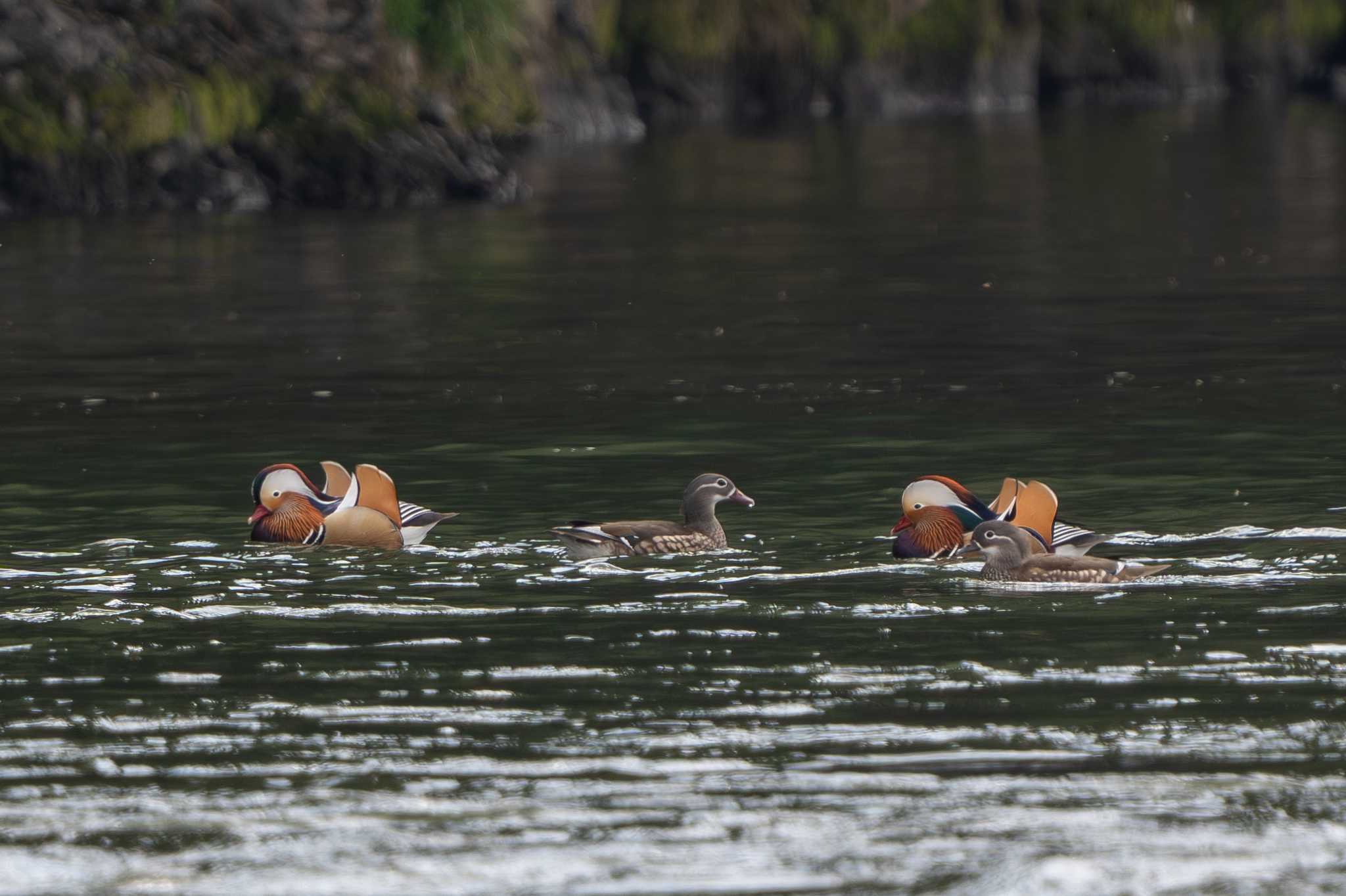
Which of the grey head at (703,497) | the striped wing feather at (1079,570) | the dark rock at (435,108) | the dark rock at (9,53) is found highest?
the dark rock at (9,53)

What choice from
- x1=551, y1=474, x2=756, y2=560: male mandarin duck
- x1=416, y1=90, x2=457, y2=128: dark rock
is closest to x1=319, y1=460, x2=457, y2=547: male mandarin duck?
x1=551, y1=474, x2=756, y2=560: male mandarin duck

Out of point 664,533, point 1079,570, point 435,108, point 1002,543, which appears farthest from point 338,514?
point 435,108

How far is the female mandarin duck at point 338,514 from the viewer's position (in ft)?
44.5

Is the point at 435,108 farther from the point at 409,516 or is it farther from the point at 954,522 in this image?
the point at 954,522

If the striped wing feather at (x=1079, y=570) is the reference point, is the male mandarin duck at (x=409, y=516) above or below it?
above

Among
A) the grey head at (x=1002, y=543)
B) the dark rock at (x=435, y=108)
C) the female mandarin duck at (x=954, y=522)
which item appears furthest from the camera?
the dark rock at (x=435, y=108)

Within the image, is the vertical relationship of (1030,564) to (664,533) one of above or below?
below

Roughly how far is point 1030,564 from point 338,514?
12.2ft

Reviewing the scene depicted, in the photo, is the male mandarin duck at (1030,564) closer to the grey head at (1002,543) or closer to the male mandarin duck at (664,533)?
the grey head at (1002,543)

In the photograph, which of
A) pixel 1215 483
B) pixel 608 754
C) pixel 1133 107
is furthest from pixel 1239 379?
pixel 1133 107

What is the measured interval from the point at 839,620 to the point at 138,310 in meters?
18.0

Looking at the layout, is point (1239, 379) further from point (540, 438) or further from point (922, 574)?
point (922, 574)

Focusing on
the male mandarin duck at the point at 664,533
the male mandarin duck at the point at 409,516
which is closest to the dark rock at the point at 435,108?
the male mandarin duck at the point at 409,516

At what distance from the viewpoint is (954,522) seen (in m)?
12.9
